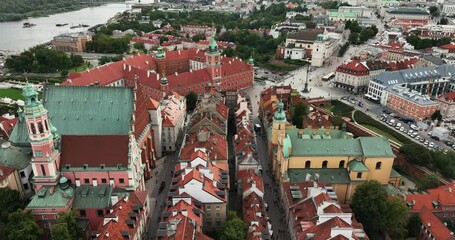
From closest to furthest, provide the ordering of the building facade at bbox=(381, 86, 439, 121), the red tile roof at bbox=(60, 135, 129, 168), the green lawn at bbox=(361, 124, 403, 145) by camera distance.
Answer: the red tile roof at bbox=(60, 135, 129, 168)
the green lawn at bbox=(361, 124, 403, 145)
the building facade at bbox=(381, 86, 439, 121)

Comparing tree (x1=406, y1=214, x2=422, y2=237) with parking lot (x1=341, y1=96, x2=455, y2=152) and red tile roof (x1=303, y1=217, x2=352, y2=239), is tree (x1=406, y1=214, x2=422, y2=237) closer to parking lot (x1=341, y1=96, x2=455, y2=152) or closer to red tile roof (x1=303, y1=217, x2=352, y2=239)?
red tile roof (x1=303, y1=217, x2=352, y2=239)

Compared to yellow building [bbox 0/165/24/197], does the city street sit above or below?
below

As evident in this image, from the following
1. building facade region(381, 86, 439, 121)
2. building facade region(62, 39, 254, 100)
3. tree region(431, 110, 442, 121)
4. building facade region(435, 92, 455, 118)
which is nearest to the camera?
tree region(431, 110, 442, 121)

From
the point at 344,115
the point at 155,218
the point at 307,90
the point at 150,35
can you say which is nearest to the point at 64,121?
the point at 155,218

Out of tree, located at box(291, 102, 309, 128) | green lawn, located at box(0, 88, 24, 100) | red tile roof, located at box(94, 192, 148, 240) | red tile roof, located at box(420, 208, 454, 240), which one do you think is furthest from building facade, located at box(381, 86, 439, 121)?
green lawn, located at box(0, 88, 24, 100)

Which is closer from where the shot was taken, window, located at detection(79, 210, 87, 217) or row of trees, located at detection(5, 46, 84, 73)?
window, located at detection(79, 210, 87, 217)

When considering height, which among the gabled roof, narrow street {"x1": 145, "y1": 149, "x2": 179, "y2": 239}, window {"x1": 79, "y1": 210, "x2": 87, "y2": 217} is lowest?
narrow street {"x1": 145, "y1": 149, "x2": 179, "y2": 239}

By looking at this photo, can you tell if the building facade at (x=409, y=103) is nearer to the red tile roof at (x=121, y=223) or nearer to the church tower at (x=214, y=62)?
the church tower at (x=214, y=62)

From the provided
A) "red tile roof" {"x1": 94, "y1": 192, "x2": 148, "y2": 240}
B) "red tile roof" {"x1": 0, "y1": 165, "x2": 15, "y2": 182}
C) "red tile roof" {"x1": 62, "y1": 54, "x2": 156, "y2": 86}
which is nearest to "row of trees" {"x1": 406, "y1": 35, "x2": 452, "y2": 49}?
"red tile roof" {"x1": 62, "y1": 54, "x2": 156, "y2": 86}
